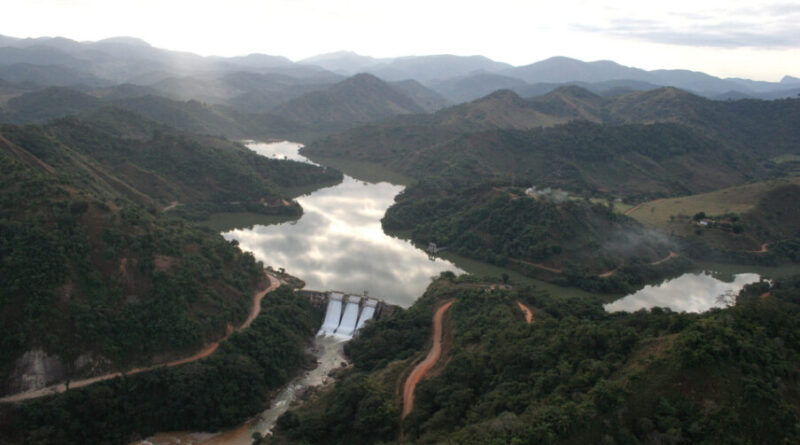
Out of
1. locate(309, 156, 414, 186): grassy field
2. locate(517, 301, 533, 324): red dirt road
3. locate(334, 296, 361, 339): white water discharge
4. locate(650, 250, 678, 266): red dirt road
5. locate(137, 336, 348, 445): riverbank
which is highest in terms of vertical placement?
locate(517, 301, 533, 324): red dirt road

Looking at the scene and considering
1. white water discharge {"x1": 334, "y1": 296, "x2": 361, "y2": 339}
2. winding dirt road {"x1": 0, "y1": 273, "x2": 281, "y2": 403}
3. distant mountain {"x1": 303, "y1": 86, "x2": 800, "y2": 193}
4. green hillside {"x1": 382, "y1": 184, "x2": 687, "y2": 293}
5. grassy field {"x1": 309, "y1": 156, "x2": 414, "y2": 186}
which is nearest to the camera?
winding dirt road {"x1": 0, "y1": 273, "x2": 281, "y2": 403}

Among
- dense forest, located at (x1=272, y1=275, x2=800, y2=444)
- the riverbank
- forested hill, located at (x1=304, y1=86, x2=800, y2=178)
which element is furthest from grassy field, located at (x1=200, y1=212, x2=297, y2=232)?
forested hill, located at (x1=304, y1=86, x2=800, y2=178)

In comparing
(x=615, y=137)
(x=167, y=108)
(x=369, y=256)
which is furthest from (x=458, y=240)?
(x=167, y=108)

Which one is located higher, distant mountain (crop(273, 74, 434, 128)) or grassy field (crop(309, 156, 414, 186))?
distant mountain (crop(273, 74, 434, 128))

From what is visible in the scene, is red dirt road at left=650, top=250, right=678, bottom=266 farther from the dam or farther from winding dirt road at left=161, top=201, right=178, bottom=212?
winding dirt road at left=161, top=201, right=178, bottom=212

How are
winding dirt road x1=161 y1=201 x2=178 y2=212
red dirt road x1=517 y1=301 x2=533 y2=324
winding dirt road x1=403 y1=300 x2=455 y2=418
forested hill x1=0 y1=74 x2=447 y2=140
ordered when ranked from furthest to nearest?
1. forested hill x1=0 y1=74 x2=447 y2=140
2. winding dirt road x1=161 y1=201 x2=178 y2=212
3. red dirt road x1=517 y1=301 x2=533 y2=324
4. winding dirt road x1=403 y1=300 x2=455 y2=418

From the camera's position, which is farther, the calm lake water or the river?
the calm lake water

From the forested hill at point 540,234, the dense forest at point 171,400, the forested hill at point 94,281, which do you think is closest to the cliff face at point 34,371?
the forested hill at point 94,281
